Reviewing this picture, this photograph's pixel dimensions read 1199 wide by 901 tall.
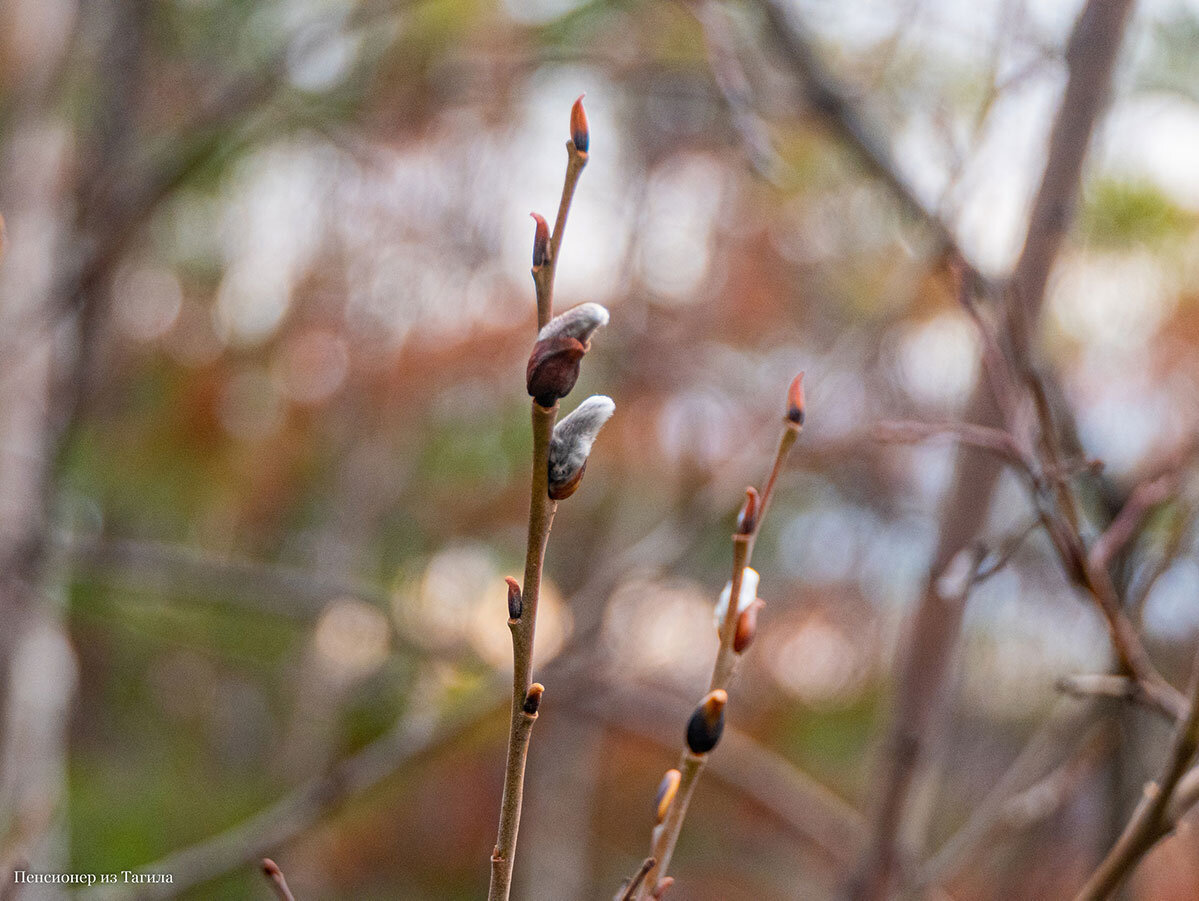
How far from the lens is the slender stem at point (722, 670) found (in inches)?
11.6

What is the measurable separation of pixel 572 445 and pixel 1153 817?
12.1 inches

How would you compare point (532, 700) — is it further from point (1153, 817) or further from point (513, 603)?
point (1153, 817)

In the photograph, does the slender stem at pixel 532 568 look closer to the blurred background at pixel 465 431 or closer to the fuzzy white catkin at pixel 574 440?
the fuzzy white catkin at pixel 574 440

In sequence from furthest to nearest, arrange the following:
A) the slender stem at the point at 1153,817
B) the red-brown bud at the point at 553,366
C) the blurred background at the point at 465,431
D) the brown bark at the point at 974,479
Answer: the blurred background at the point at 465,431 → the brown bark at the point at 974,479 → the slender stem at the point at 1153,817 → the red-brown bud at the point at 553,366

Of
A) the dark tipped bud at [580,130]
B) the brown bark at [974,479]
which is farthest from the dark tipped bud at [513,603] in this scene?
the brown bark at [974,479]

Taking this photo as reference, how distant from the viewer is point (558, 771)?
4.78 meters

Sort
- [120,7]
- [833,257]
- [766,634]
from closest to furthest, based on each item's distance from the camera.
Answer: [120,7] < [833,257] < [766,634]

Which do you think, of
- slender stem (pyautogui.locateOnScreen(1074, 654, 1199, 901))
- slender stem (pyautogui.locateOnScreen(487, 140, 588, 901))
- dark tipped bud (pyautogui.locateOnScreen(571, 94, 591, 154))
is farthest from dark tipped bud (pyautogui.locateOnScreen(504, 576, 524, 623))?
slender stem (pyautogui.locateOnScreen(1074, 654, 1199, 901))

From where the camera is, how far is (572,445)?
26cm

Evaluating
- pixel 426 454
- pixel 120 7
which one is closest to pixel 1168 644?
pixel 120 7

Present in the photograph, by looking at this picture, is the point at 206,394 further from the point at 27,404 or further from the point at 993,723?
the point at 993,723

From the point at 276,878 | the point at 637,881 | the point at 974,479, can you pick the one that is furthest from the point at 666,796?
the point at 974,479

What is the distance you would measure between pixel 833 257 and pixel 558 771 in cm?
287

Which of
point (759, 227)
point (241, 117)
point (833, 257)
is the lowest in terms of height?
point (241, 117)
